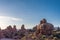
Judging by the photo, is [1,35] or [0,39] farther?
[1,35]

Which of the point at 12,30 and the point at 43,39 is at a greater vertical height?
the point at 12,30

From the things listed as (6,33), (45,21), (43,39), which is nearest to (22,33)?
(6,33)

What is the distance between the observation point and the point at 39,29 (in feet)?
114

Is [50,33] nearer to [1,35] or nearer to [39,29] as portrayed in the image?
[39,29]

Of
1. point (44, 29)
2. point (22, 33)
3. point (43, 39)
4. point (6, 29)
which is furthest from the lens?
point (6, 29)

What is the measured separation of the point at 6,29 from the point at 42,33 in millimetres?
12460

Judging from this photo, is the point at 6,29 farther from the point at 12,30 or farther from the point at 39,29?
the point at 39,29

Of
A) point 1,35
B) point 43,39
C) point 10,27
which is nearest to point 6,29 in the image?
point 10,27

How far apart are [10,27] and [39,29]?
1150cm

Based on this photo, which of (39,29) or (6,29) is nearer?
(39,29)

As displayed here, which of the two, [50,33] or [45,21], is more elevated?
[45,21]

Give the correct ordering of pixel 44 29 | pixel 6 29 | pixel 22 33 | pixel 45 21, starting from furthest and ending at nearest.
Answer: pixel 6 29, pixel 22 33, pixel 45 21, pixel 44 29

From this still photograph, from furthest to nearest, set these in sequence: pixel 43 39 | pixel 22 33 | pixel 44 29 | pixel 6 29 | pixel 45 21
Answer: pixel 6 29
pixel 22 33
pixel 45 21
pixel 44 29
pixel 43 39

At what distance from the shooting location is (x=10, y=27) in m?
43.1
